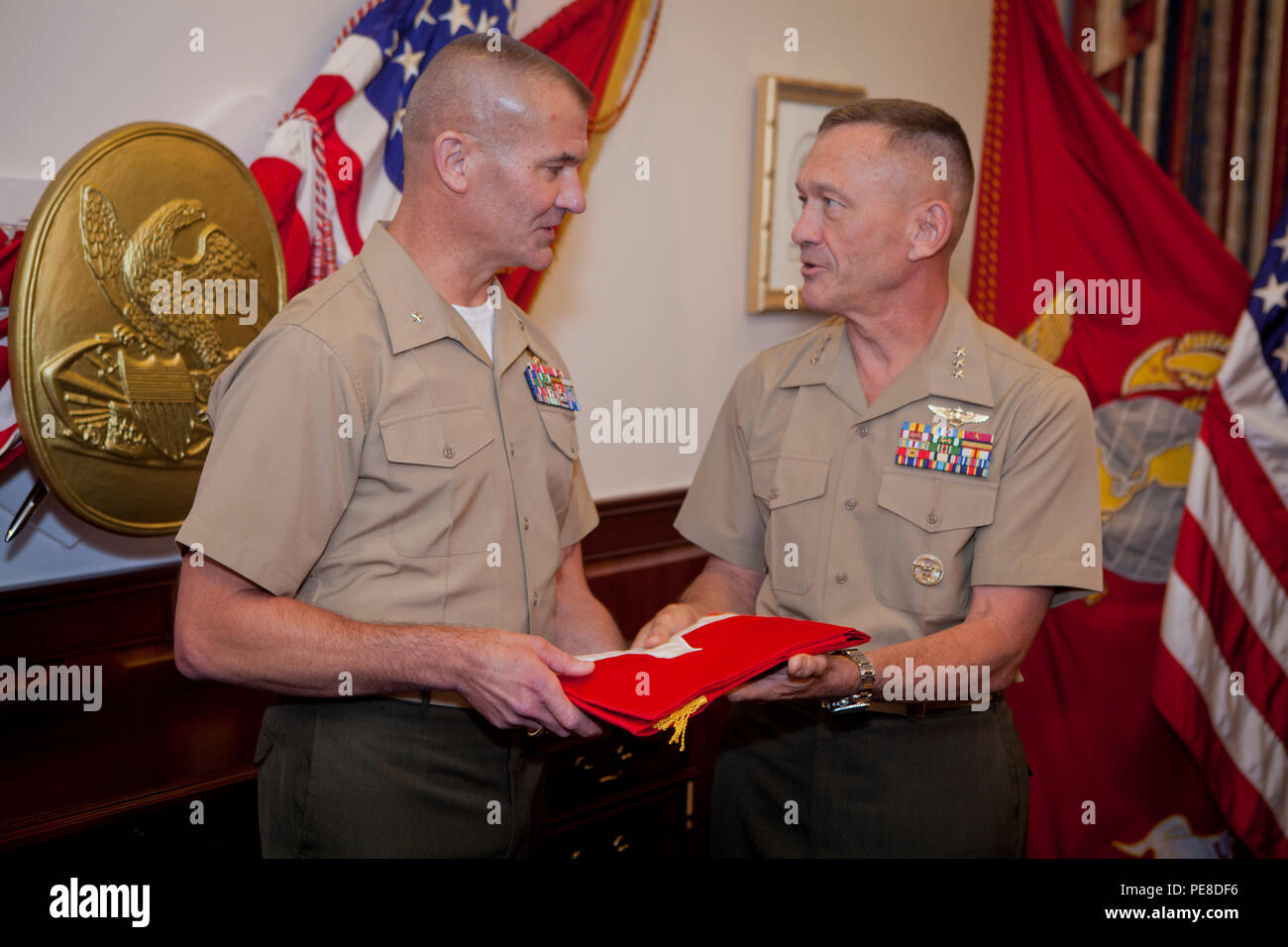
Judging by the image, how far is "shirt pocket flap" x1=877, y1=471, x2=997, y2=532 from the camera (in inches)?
75.5

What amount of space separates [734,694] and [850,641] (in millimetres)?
204

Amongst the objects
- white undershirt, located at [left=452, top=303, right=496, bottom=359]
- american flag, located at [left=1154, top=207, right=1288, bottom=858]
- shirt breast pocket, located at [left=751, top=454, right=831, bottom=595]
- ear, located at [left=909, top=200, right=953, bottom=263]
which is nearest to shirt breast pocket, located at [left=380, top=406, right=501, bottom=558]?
white undershirt, located at [left=452, top=303, right=496, bottom=359]

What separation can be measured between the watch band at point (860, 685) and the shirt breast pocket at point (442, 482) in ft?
1.96

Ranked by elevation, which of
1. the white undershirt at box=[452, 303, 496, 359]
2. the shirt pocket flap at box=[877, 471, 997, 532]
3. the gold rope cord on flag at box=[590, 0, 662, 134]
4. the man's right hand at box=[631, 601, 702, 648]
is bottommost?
the man's right hand at box=[631, 601, 702, 648]

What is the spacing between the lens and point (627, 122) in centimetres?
300

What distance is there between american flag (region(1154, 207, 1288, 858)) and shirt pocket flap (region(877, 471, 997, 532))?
5.43 ft

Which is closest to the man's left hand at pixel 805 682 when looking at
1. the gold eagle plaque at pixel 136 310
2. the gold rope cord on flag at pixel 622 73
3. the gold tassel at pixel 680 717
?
the gold tassel at pixel 680 717

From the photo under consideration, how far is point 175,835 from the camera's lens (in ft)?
→ 6.49

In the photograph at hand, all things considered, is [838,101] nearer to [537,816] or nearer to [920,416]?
[920,416]

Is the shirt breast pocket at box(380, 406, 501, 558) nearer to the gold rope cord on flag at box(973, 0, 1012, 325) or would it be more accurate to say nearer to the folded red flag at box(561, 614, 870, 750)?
the folded red flag at box(561, 614, 870, 750)

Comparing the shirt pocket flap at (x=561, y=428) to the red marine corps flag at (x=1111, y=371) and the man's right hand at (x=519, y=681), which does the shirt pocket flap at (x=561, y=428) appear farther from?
the red marine corps flag at (x=1111, y=371)

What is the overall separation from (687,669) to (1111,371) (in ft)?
8.31

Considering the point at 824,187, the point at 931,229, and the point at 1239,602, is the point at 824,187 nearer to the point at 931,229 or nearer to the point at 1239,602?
the point at 931,229

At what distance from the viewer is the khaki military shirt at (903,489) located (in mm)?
1897
